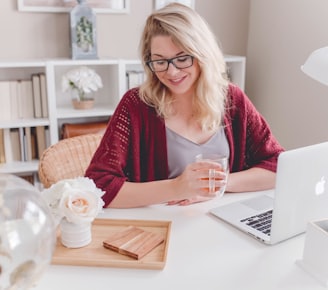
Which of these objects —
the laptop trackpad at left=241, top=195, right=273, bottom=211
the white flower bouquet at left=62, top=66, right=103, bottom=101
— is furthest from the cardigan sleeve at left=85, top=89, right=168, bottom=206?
the white flower bouquet at left=62, top=66, right=103, bottom=101

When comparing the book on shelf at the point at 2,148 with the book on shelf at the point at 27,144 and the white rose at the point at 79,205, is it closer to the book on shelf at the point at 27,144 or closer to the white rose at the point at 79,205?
the book on shelf at the point at 27,144

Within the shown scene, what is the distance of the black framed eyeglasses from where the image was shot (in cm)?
154

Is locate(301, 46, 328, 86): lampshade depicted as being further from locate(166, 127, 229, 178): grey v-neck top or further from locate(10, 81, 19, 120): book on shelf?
locate(10, 81, 19, 120): book on shelf

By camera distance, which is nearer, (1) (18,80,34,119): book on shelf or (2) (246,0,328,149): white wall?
(2) (246,0,328,149): white wall

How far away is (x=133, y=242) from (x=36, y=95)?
6.12 ft

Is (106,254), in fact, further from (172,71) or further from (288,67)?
(288,67)

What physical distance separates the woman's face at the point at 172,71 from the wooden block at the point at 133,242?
24.2 inches

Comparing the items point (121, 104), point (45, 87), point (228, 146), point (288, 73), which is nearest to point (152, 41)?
point (121, 104)

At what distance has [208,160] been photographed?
123 cm

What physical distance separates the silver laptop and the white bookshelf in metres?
1.75

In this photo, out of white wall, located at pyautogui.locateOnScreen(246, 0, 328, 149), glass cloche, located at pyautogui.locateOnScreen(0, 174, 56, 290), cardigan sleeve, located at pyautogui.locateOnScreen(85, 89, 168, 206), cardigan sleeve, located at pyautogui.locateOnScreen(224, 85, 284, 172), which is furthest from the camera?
white wall, located at pyautogui.locateOnScreen(246, 0, 328, 149)

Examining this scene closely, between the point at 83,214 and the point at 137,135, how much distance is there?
0.61 meters

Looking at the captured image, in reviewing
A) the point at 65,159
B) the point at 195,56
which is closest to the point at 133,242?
the point at 195,56

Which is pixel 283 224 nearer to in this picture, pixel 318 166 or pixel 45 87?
pixel 318 166
